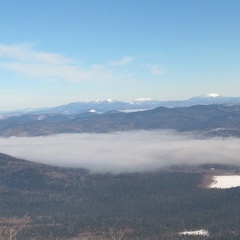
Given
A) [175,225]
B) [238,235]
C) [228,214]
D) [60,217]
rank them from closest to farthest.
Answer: [238,235]
[175,225]
[228,214]
[60,217]

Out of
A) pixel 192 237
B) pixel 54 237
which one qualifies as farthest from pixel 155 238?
pixel 54 237

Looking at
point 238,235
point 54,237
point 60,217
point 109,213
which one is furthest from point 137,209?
point 238,235

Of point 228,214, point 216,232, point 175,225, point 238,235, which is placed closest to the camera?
point 238,235

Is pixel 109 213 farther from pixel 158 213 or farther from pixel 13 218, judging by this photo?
pixel 13 218

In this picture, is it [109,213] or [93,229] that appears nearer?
[93,229]

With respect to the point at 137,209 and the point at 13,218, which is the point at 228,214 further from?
the point at 13,218

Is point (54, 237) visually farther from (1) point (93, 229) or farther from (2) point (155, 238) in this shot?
(2) point (155, 238)

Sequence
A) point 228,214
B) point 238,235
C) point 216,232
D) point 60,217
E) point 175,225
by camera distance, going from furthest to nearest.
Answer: point 60,217 < point 228,214 < point 175,225 < point 216,232 < point 238,235

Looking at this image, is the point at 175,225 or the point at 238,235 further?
the point at 175,225

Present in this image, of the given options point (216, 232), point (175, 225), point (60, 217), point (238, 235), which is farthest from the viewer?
point (60, 217)
